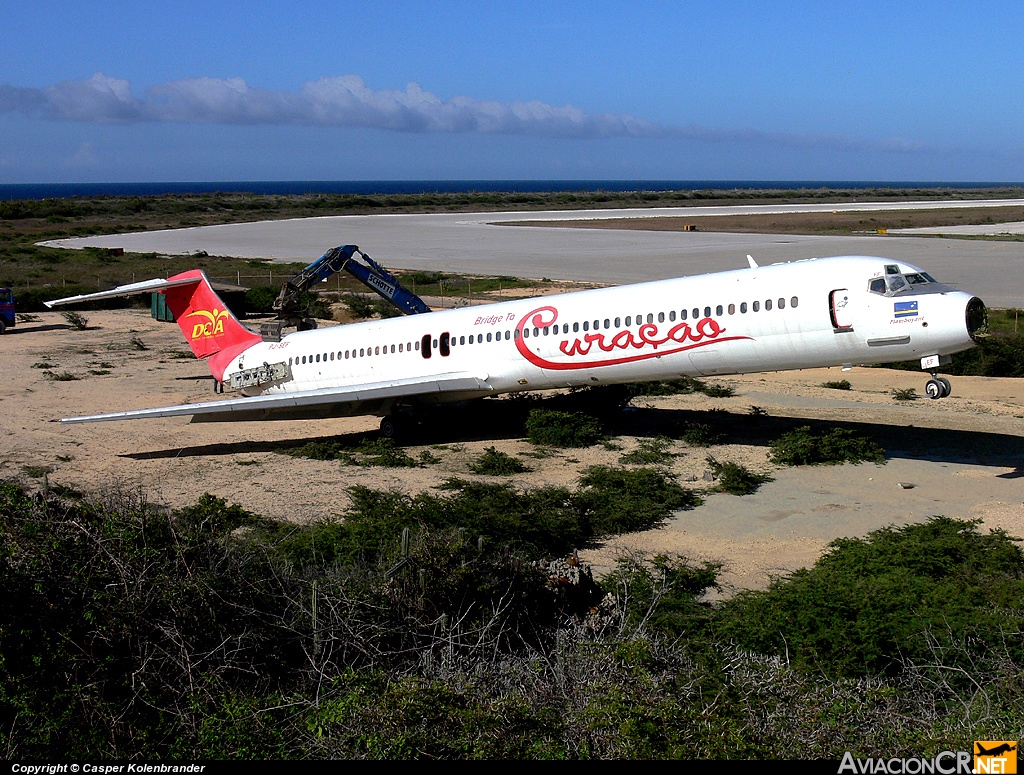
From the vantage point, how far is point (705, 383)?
30031 millimetres

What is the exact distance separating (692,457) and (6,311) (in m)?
33.7

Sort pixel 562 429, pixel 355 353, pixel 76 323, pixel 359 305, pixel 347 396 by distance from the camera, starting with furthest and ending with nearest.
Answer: pixel 359 305 → pixel 76 323 → pixel 355 353 → pixel 347 396 → pixel 562 429

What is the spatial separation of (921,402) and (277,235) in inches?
3336

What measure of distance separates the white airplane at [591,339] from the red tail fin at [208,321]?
37 millimetres

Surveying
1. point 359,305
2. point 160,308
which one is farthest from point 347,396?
point 359,305

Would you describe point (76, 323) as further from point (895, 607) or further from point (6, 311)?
point (895, 607)

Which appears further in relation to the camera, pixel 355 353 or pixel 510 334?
pixel 355 353

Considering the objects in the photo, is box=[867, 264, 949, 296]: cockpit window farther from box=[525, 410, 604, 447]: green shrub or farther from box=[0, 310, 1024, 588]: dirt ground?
box=[525, 410, 604, 447]: green shrub

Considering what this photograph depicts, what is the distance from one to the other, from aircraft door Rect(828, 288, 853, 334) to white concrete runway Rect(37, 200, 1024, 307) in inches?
1117

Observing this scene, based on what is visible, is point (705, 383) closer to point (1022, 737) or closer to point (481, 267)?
point (1022, 737)

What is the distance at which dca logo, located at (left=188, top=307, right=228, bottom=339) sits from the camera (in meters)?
28.1

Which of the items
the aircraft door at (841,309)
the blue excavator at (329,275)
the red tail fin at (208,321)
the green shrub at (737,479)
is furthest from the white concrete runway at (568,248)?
the red tail fin at (208,321)

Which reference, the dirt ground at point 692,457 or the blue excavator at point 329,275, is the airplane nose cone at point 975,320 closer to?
the dirt ground at point 692,457

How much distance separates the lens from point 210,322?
2814 cm
